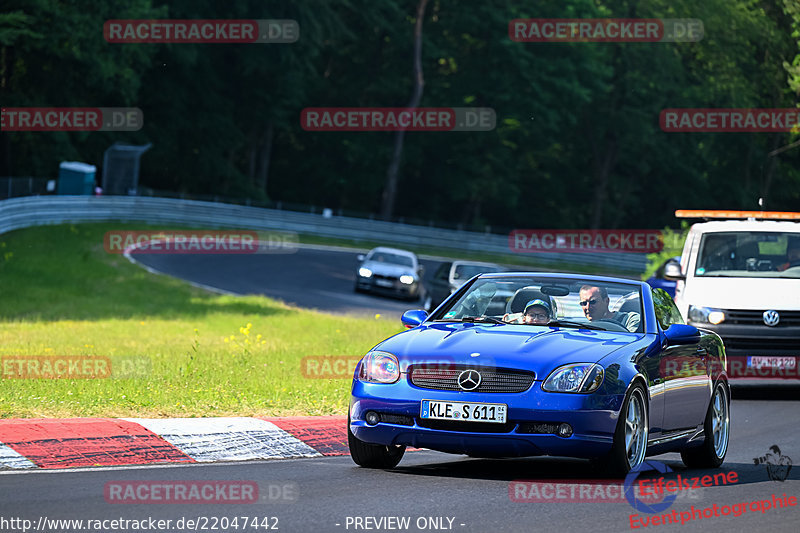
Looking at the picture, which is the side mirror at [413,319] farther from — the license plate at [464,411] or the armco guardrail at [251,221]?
the armco guardrail at [251,221]

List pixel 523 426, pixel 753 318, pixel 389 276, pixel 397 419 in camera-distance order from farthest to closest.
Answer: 1. pixel 389 276
2. pixel 753 318
3. pixel 397 419
4. pixel 523 426

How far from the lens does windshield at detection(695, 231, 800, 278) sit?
56.6 ft

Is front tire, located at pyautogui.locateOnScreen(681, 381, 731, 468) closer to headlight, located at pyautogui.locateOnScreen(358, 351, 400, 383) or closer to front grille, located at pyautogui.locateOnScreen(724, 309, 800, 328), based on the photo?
headlight, located at pyautogui.locateOnScreen(358, 351, 400, 383)

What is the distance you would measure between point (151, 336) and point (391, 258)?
17.8m

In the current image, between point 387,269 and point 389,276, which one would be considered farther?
point 387,269

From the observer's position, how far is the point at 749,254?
17.5 m

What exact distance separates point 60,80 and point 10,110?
5.19 m

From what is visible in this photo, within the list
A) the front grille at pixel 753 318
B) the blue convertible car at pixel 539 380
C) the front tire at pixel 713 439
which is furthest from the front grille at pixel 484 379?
the front grille at pixel 753 318

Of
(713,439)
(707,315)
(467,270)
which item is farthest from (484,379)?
(467,270)

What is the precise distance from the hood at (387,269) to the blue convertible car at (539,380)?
27985 mm

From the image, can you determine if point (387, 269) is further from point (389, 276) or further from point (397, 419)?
point (397, 419)

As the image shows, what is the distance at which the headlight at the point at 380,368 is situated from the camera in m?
9.23

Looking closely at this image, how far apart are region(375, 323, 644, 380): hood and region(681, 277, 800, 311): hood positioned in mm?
7173

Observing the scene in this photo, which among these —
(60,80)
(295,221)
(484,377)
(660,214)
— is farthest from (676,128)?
(484,377)
